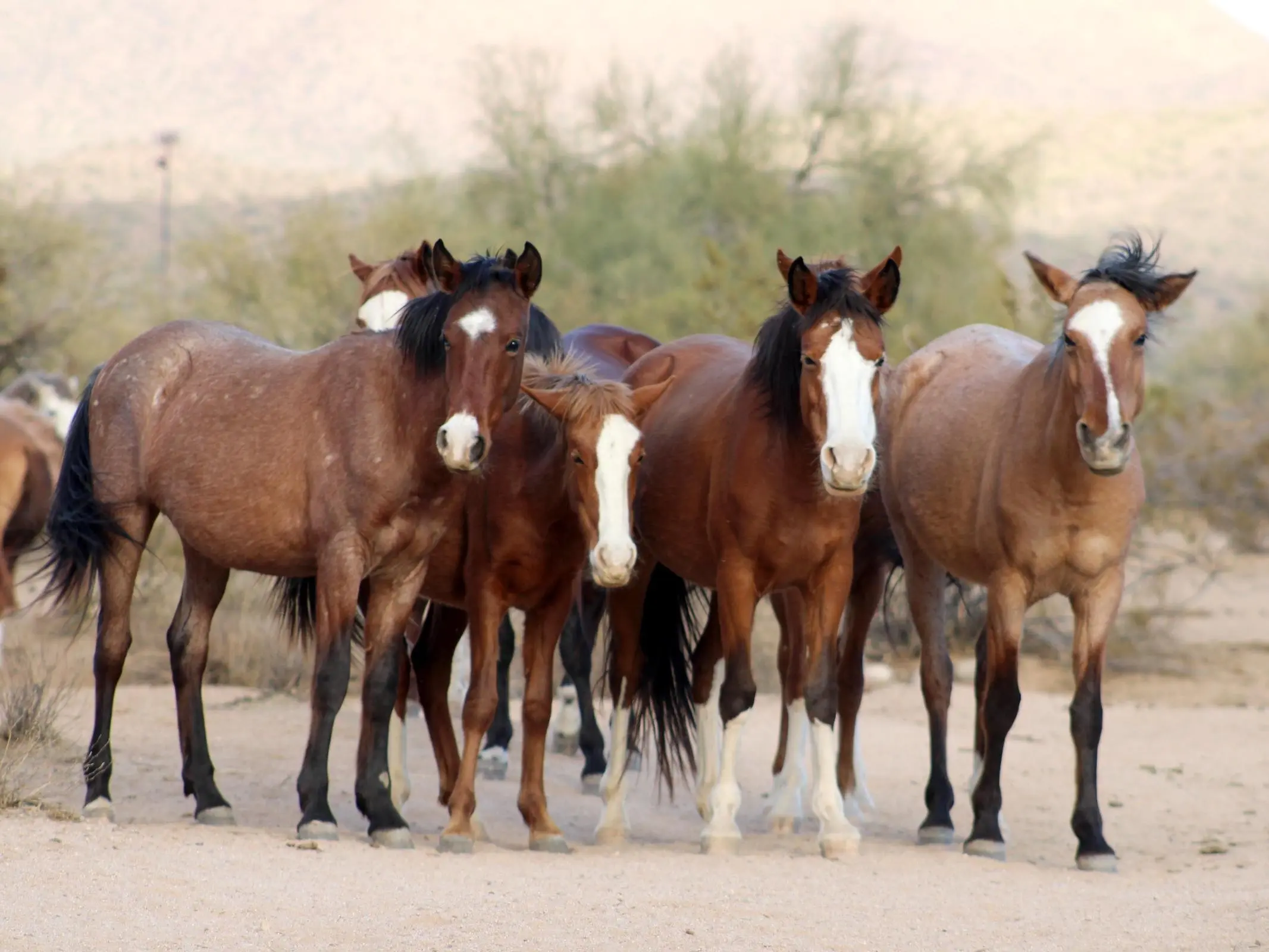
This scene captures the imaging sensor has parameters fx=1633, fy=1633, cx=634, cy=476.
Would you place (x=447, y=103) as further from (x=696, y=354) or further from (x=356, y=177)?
(x=696, y=354)

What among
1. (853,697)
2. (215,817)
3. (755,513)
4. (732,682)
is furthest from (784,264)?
(215,817)

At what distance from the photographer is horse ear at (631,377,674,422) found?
7027 millimetres

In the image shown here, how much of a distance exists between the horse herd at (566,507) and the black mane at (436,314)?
12mm

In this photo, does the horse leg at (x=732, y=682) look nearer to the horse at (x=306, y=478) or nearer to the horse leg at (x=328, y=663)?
the horse at (x=306, y=478)

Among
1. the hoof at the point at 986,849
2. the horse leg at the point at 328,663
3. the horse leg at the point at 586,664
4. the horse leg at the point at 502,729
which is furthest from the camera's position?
the horse leg at the point at 502,729

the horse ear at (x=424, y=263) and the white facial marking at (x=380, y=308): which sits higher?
the horse ear at (x=424, y=263)

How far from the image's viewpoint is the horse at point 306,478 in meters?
6.82

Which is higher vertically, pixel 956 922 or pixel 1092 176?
pixel 1092 176

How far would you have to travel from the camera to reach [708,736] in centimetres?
788

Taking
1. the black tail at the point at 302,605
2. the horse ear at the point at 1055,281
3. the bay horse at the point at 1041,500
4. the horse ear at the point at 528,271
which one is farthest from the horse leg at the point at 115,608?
the horse ear at the point at 1055,281

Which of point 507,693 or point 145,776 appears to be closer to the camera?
point 145,776

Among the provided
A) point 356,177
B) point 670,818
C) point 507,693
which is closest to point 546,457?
point 670,818

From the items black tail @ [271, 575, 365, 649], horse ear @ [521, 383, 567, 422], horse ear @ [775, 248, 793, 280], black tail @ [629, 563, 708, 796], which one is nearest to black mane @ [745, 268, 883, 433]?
horse ear @ [775, 248, 793, 280]

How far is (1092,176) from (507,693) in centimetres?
6575
